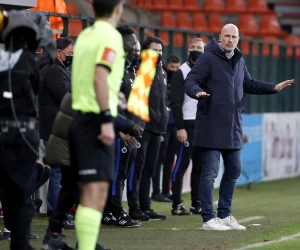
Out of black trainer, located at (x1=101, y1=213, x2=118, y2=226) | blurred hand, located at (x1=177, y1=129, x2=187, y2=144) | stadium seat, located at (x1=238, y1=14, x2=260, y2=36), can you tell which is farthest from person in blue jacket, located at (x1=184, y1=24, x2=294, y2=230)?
stadium seat, located at (x1=238, y1=14, x2=260, y2=36)

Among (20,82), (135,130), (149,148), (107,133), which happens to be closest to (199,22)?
(149,148)

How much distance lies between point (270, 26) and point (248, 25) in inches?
20.9

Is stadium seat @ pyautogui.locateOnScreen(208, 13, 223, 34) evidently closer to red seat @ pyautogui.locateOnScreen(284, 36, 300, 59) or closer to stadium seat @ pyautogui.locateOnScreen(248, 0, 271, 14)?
stadium seat @ pyautogui.locateOnScreen(248, 0, 271, 14)

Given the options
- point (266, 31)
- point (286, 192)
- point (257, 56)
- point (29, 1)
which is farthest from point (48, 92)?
point (266, 31)

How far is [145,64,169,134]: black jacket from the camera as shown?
1081cm

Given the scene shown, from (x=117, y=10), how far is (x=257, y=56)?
468 inches

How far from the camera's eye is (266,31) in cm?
2277

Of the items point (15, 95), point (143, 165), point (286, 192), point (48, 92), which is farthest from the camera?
point (286, 192)

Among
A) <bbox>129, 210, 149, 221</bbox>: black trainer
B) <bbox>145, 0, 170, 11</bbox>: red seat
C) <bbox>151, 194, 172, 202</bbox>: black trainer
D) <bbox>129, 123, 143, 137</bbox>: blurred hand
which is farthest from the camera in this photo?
<bbox>145, 0, 170, 11</bbox>: red seat

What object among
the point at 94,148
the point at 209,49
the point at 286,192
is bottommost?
the point at 286,192

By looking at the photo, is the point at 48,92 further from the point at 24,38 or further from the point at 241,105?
the point at 24,38

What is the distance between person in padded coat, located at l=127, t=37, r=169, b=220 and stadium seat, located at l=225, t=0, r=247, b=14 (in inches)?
502

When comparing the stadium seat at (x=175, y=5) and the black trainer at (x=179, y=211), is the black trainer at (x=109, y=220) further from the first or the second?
the stadium seat at (x=175, y=5)

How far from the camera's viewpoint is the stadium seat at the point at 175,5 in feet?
76.6
